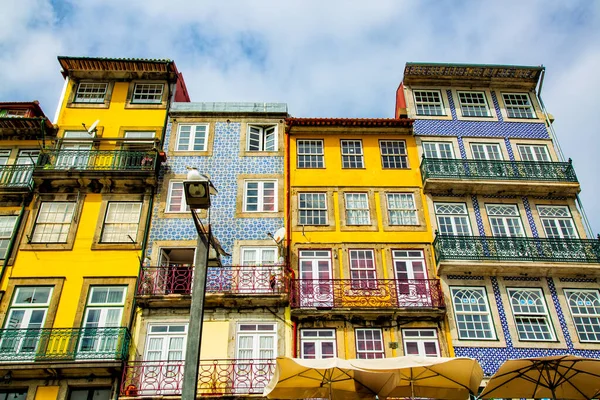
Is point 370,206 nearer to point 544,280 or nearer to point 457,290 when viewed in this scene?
point 457,290

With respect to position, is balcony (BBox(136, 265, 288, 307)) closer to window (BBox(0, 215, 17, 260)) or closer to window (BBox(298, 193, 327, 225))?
window (BBox(298, 193, 327, 225))

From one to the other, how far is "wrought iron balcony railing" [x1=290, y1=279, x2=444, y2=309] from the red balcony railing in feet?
2.03

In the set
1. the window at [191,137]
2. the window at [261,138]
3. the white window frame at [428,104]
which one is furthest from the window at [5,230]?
the white window frame at [428,104]

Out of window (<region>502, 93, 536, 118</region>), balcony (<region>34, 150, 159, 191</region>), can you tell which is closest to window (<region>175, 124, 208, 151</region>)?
balcony (<region>34, 150, 159, 191</region>)

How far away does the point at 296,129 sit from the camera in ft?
61.2

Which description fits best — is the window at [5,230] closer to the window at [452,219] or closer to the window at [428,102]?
the window at [452,219]

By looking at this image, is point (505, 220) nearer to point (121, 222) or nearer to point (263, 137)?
point (263, 137)

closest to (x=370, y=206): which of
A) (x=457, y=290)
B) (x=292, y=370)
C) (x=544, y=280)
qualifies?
(x=457, y=290)

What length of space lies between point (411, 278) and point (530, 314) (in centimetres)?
330

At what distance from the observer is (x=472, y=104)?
1934cm

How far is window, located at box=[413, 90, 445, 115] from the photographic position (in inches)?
753

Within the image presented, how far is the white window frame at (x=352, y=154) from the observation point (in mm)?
18031

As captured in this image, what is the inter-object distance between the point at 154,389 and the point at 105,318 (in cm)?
269

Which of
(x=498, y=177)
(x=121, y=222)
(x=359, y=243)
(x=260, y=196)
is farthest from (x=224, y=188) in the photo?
(x=498, y=177)
